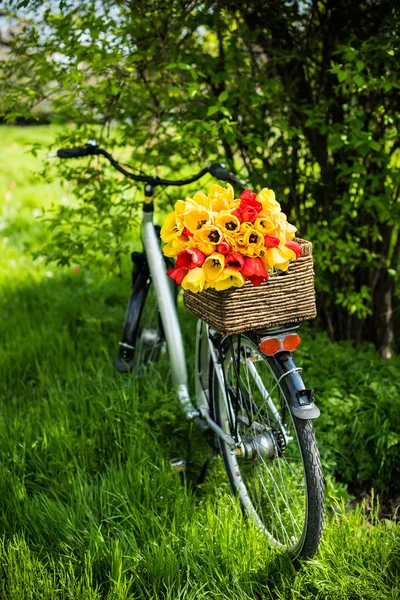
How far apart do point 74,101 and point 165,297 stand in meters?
1.08

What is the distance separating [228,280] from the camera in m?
1.85

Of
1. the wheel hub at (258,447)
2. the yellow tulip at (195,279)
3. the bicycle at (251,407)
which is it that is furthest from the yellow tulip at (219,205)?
the wheel hub at (258,447)

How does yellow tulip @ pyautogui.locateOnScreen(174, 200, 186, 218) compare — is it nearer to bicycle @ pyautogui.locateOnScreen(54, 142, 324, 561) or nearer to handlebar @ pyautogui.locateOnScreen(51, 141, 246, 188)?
bicycle @ pyautogui.locateOnScreen(54, 142, 324, 561)

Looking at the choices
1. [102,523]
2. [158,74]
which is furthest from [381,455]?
[158,74]

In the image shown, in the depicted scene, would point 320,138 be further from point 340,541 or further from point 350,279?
point 340,541

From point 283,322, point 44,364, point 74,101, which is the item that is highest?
point 74,101

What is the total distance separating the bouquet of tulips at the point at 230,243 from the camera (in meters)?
1.84

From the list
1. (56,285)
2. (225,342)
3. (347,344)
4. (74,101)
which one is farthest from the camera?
(56,285)

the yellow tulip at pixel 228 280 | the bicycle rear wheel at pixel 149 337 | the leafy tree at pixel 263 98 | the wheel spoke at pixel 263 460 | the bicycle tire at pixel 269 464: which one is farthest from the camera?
the bicycle rear wheel at pixel 149 337

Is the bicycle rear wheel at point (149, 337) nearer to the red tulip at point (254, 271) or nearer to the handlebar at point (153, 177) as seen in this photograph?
the handlebar at point (153, 177)

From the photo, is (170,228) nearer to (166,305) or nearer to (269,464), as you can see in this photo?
(166,305)

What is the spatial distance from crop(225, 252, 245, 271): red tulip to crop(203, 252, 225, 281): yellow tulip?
0.02 m

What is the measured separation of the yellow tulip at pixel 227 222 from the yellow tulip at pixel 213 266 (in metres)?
0.08

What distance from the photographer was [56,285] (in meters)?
4.71
